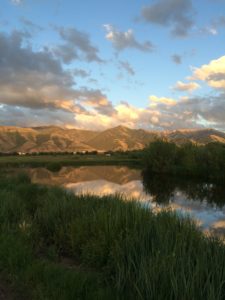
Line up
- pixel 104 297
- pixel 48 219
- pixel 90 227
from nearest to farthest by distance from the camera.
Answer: pixel 104 297, pixel 90 227, pixel 48 219

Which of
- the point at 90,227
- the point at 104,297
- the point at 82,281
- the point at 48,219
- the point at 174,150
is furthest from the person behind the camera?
the point at 174,150

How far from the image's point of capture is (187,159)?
60125 mm

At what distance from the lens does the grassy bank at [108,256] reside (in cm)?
599

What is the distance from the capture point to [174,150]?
6400 cm

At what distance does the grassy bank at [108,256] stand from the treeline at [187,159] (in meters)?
42.9

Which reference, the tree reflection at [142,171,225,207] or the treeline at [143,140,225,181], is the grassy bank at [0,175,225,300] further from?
the treeline at [143,140,225,181]

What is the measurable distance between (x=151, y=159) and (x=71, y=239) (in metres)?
55.0

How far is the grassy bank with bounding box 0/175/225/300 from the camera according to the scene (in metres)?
5.99

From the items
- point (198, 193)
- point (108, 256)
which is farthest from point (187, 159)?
point (108, 256)

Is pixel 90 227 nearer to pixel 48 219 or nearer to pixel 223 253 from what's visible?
pixel 48 219

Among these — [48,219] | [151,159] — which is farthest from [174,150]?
[48,219]

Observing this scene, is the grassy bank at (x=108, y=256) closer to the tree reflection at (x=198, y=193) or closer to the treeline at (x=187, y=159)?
the tree reflection at (x=198, y=193)

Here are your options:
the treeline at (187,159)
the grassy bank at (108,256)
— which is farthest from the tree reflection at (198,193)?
the grassy bank at (108,256)

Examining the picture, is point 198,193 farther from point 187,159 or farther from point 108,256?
point 108,256
